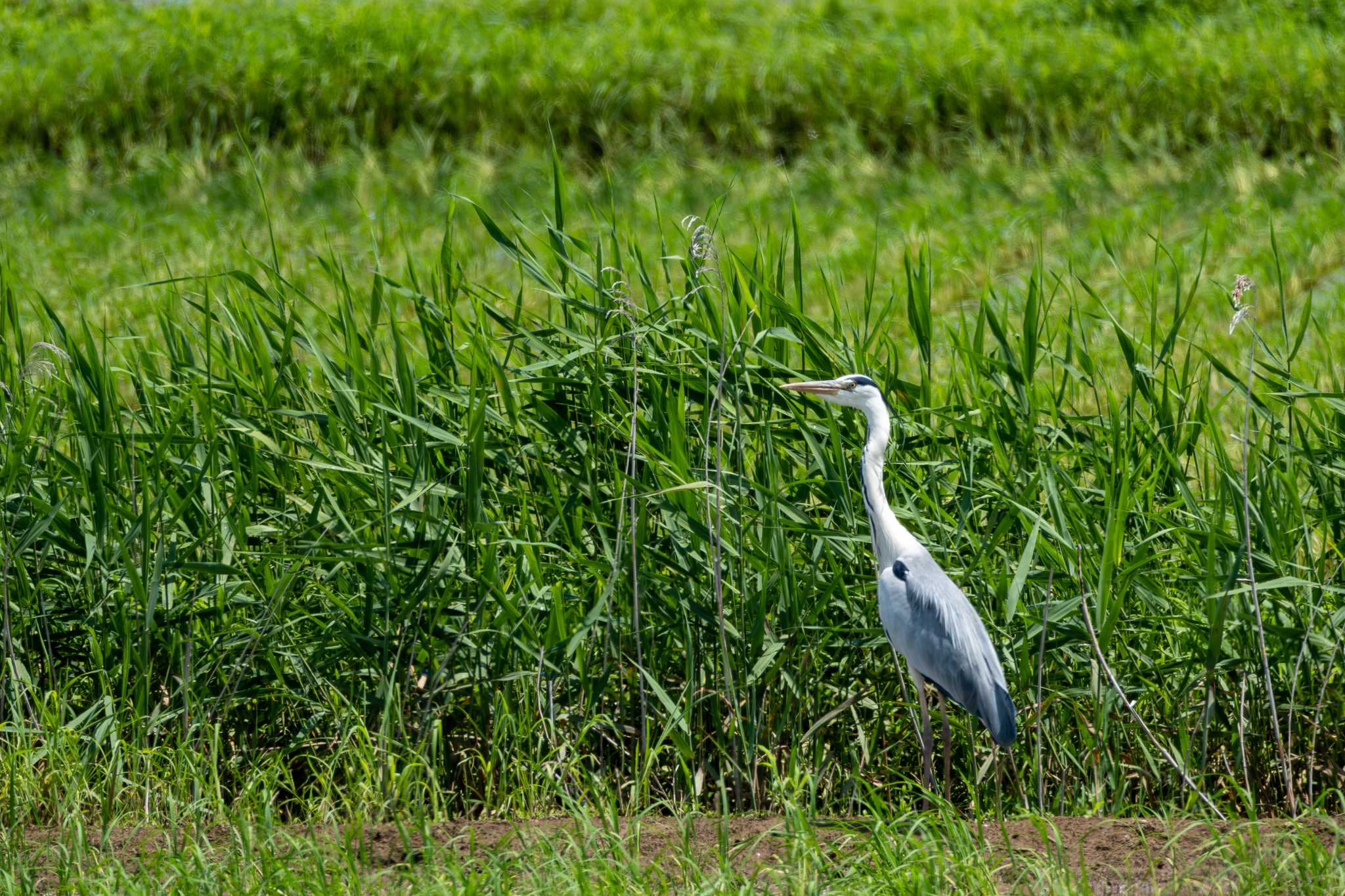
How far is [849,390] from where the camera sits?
12.0 ft

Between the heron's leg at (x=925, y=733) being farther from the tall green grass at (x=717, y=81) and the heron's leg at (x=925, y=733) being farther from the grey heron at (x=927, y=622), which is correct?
the tall green grass at (x=717, y=81)

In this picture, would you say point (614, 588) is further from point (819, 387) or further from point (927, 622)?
point (927, 622)

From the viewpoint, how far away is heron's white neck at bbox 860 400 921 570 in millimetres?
3553

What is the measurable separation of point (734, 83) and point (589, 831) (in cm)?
1112

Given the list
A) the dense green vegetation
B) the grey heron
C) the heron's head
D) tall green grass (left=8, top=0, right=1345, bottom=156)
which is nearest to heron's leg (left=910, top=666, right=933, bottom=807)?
the grey heron

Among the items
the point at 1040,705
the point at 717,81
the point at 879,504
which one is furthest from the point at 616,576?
the point at 717,81

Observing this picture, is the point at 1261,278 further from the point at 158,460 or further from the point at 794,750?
the point at 158,460

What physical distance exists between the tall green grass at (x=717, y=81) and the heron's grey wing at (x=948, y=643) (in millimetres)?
9573

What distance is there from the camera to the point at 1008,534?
4.22 meters

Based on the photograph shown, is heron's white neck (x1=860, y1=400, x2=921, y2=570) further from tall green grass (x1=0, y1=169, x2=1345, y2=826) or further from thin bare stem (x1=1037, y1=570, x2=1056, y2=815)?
thin bare stem (x1=1037, y1=570, x2=1056, y2=815)

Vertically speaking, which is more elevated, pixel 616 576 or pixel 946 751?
pixel 616 576

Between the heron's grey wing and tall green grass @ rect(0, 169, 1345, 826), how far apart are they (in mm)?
119

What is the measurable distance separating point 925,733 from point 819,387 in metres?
0.93

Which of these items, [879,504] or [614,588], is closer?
[879,504]
